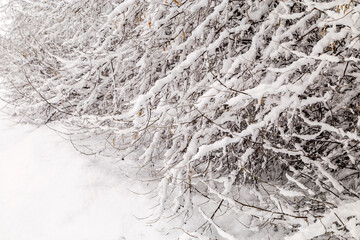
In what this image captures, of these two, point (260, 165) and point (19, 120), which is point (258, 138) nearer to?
point (260, 165)

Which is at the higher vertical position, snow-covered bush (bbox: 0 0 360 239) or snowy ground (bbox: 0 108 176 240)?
snow-covered bush (bbox: 0 0 360 239)

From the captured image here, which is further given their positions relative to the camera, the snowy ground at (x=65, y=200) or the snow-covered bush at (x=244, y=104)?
the snowy ground at (x=65, y=200)

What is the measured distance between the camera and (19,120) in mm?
5617

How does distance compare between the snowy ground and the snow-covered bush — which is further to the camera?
the snowy ground

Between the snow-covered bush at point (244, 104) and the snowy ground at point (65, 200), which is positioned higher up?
the snow-covered bush at point (244, 104)

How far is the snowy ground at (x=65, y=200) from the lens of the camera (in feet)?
9.35

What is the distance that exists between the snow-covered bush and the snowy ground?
42 centimetres

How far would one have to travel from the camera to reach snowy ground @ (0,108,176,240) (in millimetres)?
2850

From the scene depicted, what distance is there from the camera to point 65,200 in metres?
3.23

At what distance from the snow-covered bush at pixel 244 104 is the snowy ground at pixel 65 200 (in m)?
0.42

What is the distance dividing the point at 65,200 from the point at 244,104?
92.2 inches

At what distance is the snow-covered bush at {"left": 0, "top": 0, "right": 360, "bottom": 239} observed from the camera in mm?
1948

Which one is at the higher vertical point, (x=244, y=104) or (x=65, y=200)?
(x=244, y=104)

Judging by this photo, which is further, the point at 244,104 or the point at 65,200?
the point at 65,200
